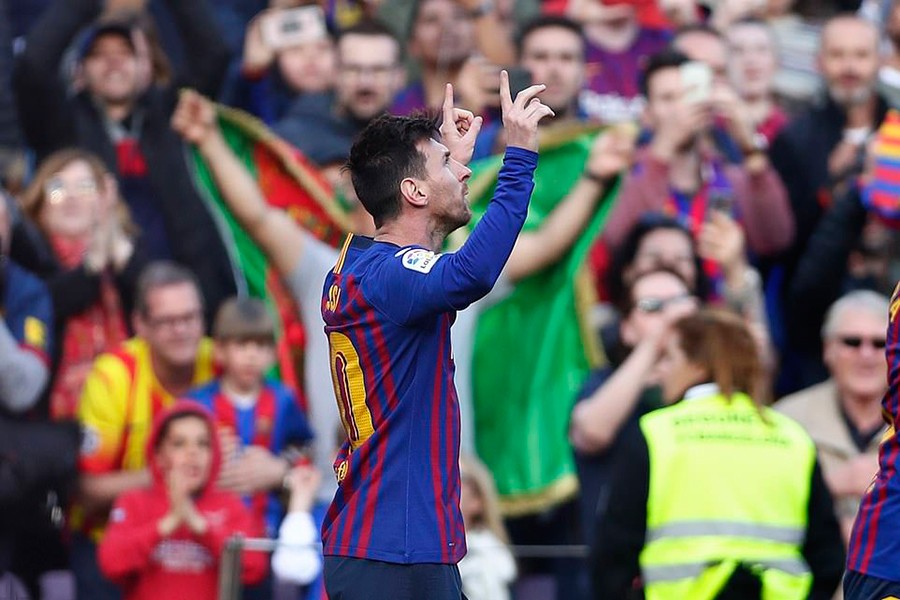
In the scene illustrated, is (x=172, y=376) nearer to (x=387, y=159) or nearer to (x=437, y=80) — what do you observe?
(x=437, y=80)

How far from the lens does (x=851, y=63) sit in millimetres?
9578

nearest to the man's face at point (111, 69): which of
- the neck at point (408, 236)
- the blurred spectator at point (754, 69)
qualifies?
the blurred spectator at point (754, 69)

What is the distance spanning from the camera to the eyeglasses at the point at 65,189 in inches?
316

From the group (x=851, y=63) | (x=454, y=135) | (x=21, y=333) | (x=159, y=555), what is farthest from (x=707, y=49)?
(x=454, y=135)

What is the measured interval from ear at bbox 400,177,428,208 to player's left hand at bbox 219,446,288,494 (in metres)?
3.07

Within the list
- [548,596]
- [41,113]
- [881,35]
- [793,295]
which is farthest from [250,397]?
[881,35]

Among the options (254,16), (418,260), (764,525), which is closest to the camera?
(418,260)

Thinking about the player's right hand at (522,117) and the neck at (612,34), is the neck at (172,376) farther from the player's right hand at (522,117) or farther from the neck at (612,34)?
the player's right hand at (522,117)

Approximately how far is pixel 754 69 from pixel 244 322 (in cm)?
398

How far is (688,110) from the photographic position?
8.69 metres

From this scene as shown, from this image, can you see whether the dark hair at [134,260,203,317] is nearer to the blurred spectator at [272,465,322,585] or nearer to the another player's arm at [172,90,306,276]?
the another player's arm at [172,90,306,276]

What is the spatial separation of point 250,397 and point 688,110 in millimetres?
2652

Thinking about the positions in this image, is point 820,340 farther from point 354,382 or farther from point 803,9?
point 354,382

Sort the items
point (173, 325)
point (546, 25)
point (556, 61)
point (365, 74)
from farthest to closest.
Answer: point (546, 25) < point (556, 61) < point (365, 74) < point (173, 325)
